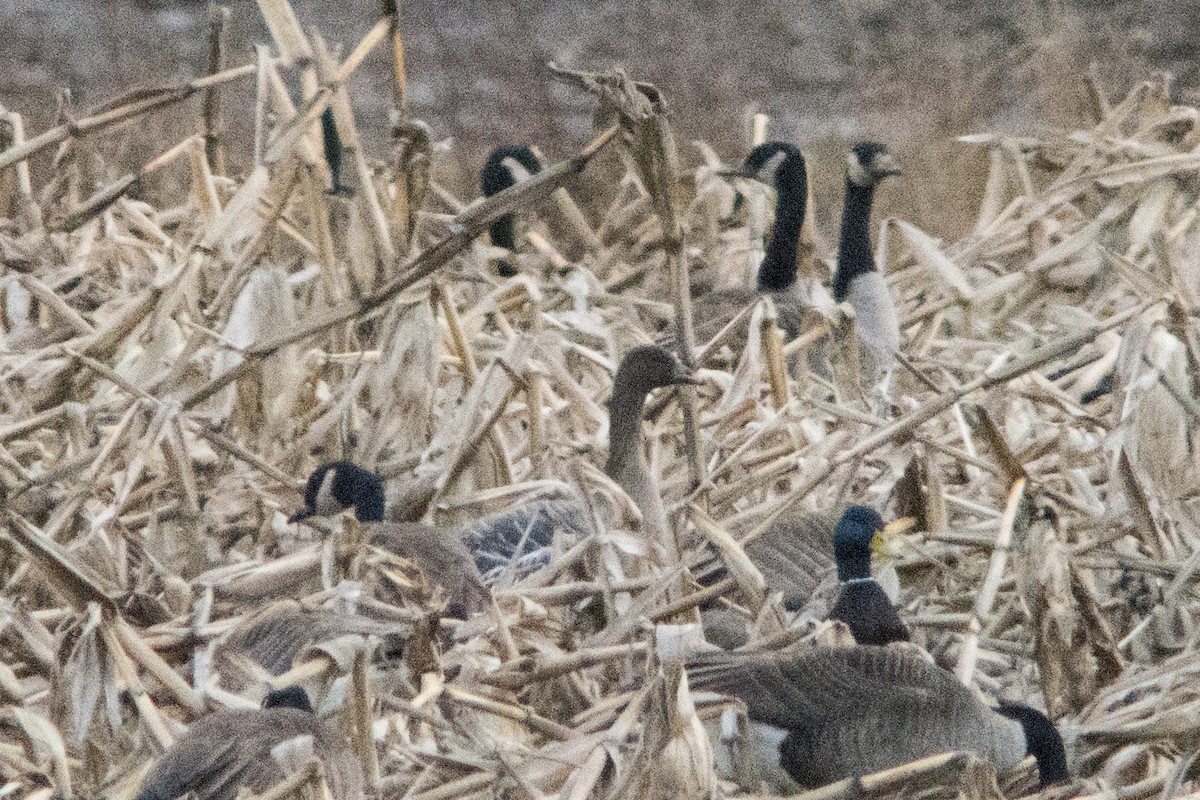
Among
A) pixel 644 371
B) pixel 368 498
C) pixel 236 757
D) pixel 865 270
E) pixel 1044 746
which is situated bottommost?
pixel 1044 746

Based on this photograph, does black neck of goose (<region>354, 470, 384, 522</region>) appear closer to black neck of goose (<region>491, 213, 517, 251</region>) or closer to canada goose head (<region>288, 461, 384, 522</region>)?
canada goose head (<region>288, 461, 384, 522</region>)

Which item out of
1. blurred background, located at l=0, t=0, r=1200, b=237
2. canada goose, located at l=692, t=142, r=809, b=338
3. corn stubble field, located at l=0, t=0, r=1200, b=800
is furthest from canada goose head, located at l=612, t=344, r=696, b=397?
blurred background, located at l=0, t=0, r=1200, b=237

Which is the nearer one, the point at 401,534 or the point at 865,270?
the point at 401,534

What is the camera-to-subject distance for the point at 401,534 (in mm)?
5152

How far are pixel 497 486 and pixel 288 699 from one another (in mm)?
2061

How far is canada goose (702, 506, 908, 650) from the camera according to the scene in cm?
461

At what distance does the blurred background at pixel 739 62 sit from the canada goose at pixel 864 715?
263 inches

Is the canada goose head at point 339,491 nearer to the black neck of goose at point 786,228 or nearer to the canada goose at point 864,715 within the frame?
the canada goose at point 864,715

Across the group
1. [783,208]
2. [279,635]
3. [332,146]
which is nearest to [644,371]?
[279,635]

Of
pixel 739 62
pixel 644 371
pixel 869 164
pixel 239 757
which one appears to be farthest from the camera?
pixel 739 62

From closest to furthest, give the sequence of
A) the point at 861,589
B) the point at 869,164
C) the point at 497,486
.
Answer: the point at 861,589 → the point at 497,486 → the point at 869,164

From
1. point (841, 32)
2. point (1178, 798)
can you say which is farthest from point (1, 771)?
point (841, 32)

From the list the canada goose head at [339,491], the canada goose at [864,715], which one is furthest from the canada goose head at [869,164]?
the canada goose at [864,715]

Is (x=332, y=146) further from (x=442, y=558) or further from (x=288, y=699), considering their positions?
(x=288, y=699)
